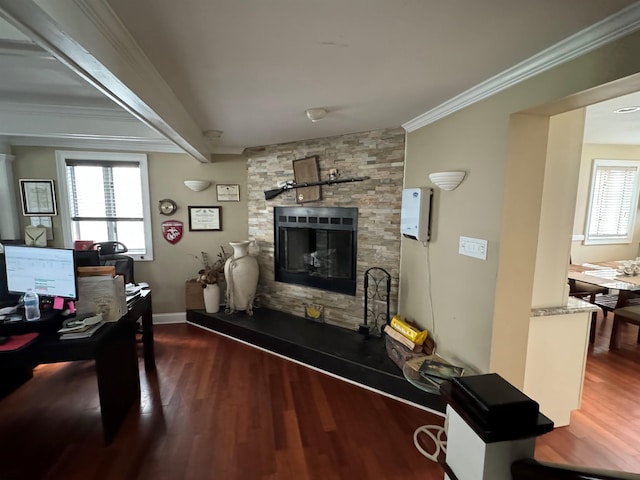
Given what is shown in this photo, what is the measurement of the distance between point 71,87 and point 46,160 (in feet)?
5.76

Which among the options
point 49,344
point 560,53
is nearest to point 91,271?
point 49,344

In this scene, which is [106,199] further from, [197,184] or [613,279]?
[613,279]

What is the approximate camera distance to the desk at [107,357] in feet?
5.98

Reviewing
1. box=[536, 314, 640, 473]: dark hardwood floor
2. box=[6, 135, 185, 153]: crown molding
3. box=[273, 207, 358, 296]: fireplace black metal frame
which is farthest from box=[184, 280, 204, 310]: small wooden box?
box=[536, 314, 640, 473]: dark hardwood floor

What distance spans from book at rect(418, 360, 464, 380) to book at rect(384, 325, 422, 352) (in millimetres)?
160

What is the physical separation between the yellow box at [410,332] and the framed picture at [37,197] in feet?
13.2

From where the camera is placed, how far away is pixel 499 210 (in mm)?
1821

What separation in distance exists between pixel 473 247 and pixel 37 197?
4.54 metres

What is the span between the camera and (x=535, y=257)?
1.89 metres

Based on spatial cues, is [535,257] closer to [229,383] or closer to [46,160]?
[229,383]

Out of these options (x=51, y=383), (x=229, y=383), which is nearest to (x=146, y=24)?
(x=229, y=383)

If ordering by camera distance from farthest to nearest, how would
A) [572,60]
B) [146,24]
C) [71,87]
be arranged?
[71,87] < [572,60] < [146,24]

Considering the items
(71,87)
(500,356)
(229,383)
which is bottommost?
(229,383)

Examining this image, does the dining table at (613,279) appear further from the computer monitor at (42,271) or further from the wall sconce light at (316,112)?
the computer monitor at (42,271)
